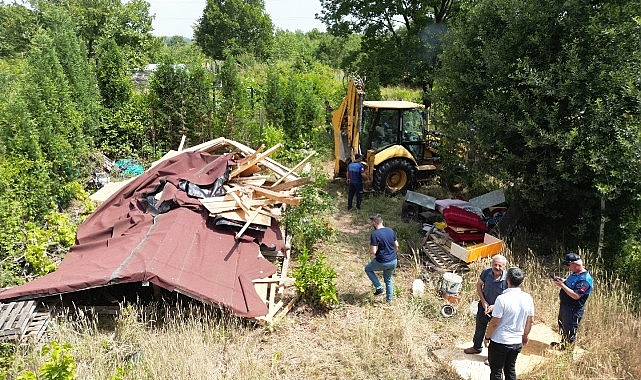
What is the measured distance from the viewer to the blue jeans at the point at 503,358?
4.33 metres

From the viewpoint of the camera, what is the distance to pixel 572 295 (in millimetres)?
5031

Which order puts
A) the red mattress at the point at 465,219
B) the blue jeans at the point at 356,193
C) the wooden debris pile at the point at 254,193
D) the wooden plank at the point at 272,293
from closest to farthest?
the wooden plank at the point at 272,293, the wooden debris pile at the point at 254,193, the red mattress at the point at 465,219, the blue jeans at the point at 356,193

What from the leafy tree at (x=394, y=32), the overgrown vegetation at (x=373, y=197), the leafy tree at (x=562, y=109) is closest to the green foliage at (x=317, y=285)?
the overgrown vegetation at (x=373, y=197)

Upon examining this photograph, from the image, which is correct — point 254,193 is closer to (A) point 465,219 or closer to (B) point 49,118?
(A) point 465,219

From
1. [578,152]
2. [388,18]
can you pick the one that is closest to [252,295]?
[578,152]

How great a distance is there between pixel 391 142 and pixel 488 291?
254 inches

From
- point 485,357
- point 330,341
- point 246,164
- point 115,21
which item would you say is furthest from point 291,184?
point 115,21

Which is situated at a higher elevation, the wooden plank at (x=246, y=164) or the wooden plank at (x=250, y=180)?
the wooden plank at (x=246, y=164)

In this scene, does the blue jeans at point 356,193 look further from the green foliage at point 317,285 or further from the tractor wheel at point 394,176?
the green foliage at point 317,285

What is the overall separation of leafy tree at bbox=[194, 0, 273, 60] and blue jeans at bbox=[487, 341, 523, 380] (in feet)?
143

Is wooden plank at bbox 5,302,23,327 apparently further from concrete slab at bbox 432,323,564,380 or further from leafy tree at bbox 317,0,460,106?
leafy tree at bbox 317,0,460,106

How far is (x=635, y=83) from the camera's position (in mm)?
6945

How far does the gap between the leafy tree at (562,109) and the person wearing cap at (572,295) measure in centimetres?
238

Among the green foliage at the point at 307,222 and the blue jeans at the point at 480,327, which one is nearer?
the blue jeans at the point at 480,327
